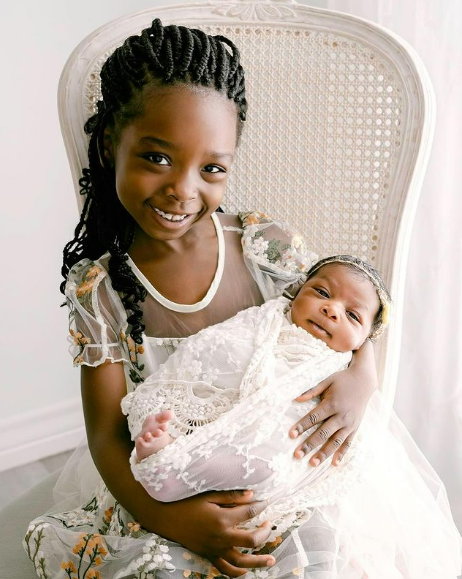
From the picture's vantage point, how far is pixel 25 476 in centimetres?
212

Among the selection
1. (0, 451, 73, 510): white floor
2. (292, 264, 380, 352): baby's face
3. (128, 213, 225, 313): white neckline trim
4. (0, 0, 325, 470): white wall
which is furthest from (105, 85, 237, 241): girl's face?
(0, 451, 73, 510): white floor

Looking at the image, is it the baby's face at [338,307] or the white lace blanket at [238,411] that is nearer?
the white lace blanket at [238,411]

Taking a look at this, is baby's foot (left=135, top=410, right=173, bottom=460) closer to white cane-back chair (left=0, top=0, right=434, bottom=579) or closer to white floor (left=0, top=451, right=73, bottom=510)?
white cane-back chair (left=0, top=0, right=434, bottom=579)

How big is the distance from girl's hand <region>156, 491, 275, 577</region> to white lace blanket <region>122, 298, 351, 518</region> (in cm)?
2

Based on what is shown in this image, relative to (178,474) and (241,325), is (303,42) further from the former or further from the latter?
(178,474)

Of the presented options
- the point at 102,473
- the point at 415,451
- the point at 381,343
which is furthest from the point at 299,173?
the point at 102,473

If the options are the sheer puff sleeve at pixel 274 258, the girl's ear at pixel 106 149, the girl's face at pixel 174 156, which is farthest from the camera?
the sheer puff sleeve at pixel 274 258

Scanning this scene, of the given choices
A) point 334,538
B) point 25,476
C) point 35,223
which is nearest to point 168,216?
point 334,538

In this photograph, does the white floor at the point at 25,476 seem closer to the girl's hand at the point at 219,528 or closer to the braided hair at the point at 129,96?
the braided hair at the point at 129,96

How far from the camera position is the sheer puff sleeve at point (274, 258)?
4.04 feet

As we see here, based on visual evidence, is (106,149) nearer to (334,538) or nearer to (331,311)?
(331,311)

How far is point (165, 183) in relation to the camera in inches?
40.1

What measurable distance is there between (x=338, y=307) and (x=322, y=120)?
38 centimetres

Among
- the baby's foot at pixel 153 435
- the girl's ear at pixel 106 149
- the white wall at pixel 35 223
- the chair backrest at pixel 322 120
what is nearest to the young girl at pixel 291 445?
the baby's foot at pixel 153 435
